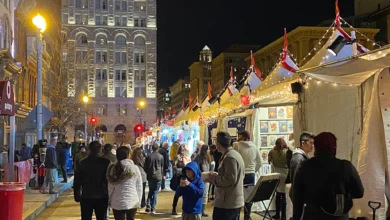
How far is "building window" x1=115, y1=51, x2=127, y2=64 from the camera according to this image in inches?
4035

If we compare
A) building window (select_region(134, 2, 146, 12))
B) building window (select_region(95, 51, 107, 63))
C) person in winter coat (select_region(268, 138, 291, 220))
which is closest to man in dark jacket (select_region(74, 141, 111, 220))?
person in winter coat (select_region(268, 138, 291, 220))

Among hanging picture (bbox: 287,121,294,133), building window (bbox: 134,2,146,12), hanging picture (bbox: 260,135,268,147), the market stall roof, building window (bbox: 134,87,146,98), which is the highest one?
building window (bbox: 134,2,146,12)

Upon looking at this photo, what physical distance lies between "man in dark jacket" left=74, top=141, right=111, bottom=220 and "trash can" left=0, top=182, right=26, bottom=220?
1234mm

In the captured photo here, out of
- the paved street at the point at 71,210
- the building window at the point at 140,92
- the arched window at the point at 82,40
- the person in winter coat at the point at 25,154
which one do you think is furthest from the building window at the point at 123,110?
the paved street at the point at 71,210

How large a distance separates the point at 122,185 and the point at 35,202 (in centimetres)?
823

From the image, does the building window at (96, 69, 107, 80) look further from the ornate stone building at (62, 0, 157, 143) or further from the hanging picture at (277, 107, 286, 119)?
the hanging picture at (277, 107, 286, 119)

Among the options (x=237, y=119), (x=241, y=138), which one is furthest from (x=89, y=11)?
(x=241, y=138)

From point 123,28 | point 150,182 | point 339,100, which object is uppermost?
point 123,28

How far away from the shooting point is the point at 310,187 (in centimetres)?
497

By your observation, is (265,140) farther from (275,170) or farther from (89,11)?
(89,11)

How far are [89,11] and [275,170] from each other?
95.0m

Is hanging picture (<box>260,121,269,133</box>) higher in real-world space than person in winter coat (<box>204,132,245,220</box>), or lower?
higher

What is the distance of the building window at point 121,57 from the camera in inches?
4035

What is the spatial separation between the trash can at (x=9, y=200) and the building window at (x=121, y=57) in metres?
95.5
